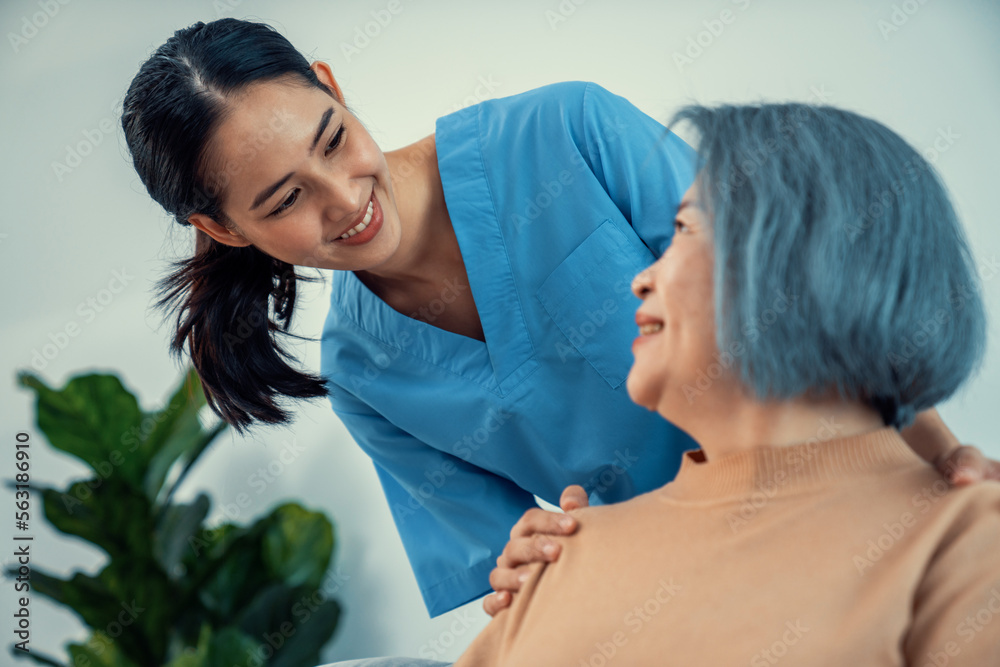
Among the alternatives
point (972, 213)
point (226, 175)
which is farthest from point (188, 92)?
point (972, 213)

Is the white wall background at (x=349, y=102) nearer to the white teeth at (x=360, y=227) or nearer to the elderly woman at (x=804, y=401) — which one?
the white teeth at (x=360, y=227)

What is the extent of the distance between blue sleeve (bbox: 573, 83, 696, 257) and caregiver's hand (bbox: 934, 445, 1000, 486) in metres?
0.48

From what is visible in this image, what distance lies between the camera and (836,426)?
78cm

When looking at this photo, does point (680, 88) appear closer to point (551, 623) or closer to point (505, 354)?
point (505, 354)

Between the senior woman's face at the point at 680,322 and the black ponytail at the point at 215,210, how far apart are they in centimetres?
55

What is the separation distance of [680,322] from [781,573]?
25 centimetres

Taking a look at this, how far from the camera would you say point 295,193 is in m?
1.04

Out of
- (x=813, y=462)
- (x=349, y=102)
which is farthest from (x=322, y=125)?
(x=349, y=102)

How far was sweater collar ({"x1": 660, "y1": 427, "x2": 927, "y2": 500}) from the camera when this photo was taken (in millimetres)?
764

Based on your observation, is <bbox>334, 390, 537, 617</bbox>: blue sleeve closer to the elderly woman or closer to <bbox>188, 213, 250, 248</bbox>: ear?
<bbox>188, 213, 250, 248</bbox>: ear

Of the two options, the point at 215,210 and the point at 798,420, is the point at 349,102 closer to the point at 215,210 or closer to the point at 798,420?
the point at 215,210

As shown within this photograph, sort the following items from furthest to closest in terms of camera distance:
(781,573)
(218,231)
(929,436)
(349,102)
A: (349,102) → (218,231) → (929,436) → (781,573)

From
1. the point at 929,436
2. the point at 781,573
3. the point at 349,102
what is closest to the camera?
the point at 781,573

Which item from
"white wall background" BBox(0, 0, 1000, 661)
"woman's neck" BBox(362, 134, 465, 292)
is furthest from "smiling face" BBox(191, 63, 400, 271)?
"white wall background" BBox(0, 0, 1000, 661)
